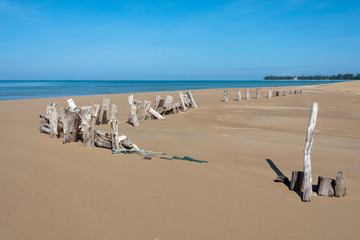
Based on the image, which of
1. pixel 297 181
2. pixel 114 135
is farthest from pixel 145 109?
pixel 297 181

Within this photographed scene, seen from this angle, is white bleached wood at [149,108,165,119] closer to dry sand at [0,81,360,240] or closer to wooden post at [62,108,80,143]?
dry sand at [0,81,360,240]

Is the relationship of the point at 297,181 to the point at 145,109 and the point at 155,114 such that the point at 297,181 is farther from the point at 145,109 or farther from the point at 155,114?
the point at 155,114

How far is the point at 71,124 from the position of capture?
7289 mm

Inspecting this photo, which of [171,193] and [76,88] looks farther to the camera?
[76,88]

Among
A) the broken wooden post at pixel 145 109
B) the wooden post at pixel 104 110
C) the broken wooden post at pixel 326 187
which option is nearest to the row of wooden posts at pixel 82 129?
the wooden post at pixel 104 110

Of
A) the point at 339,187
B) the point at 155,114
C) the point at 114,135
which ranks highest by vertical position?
the point at 114,135

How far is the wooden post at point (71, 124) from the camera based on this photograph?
7168mm

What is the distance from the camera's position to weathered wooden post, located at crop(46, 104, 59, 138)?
8.00 m

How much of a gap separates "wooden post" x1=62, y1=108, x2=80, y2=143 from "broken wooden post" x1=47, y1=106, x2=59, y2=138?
2.52 feet

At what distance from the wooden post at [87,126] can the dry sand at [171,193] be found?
11.8 inches

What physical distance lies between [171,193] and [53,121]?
5.30 metres

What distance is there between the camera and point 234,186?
15.7 ft

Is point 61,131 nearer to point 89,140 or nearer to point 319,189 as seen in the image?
point 89,140

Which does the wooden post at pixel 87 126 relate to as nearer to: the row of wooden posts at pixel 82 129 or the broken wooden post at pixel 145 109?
the row of wooden posts at pixel 82 129
